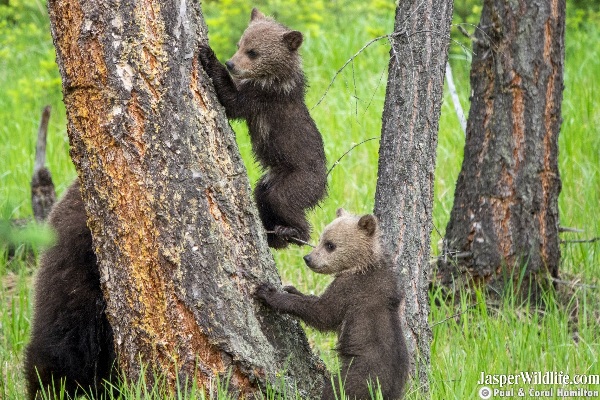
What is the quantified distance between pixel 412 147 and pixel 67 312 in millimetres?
1997

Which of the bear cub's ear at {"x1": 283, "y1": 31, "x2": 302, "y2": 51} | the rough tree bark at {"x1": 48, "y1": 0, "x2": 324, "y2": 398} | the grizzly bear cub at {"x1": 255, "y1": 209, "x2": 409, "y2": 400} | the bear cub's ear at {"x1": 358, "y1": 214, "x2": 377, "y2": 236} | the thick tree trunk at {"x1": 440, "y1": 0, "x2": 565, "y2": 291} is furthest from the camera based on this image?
the thick tree trunk at {"x1": 440, "y1": 0, "x2": 565, "y2": 291}

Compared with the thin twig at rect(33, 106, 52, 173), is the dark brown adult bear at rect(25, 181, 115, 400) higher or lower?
lower

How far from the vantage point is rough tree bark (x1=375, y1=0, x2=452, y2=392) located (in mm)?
4344

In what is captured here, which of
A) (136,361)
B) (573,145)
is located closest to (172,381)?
(136,361)

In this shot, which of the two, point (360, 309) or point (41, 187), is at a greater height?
point (41, 187)

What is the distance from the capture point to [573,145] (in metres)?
7.90

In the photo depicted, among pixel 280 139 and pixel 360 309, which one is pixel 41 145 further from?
pixel 360 309

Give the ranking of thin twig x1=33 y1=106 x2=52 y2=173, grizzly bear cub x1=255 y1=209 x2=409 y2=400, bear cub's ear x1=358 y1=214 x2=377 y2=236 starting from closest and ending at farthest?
grizzly bear cub x1=255 y1=209 x2=409 y2=400 < bear cub's ear x1=358 y1=214 x2=377 y2=236 < thin twig x1=33 y1=106 x2=52 y2=173

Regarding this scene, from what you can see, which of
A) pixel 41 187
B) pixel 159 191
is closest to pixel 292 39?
pixel 159 191

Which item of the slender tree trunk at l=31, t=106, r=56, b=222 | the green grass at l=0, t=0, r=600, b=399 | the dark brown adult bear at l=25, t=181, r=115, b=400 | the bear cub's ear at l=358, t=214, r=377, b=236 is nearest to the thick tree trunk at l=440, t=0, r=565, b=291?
the green grass at l=0, t=0, r=600, b=399

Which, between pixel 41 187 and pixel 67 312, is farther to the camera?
pixel 41 187

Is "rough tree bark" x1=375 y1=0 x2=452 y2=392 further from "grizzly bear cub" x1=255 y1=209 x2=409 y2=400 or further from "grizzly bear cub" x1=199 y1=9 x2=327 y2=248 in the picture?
"grizzly bear cub" x1=199 y1=9 x2=327 y2=248

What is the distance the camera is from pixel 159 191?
11.8ft

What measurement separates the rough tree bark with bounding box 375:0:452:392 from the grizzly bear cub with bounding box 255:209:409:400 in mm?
190
